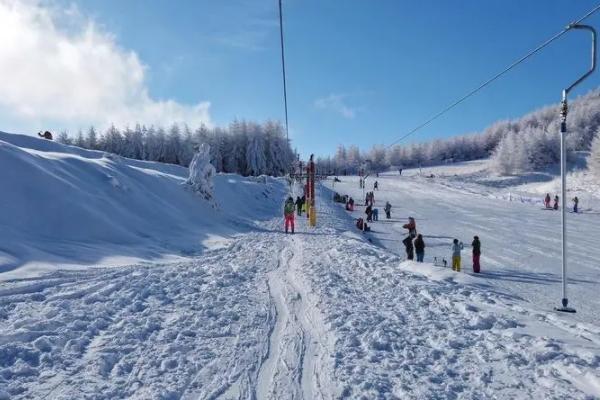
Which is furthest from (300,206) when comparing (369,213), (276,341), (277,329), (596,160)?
(596,160)

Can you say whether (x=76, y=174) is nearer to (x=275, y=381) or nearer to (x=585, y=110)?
(x=275, y=381)

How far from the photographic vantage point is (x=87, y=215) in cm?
1303

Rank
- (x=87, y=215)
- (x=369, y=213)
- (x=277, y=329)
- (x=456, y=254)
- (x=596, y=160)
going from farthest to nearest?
(x=596, y=160) < (x=369, y=213) < (x=456, y=254) < (x=87, y=215) < (x=277, y=329)

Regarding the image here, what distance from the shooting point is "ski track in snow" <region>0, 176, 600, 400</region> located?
444cm

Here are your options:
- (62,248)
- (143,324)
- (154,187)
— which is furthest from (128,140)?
(143,324)

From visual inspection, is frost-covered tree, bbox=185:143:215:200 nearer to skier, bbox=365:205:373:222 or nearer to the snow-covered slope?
the snow-covered slope

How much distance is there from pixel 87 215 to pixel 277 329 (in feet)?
31.1

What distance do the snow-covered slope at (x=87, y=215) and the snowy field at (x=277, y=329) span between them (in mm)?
149

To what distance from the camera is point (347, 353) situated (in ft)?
17.8

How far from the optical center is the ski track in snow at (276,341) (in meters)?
4.44

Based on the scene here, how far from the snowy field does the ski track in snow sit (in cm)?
3

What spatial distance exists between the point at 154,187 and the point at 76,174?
5.29 metres

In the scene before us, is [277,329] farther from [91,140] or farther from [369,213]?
[91,140]

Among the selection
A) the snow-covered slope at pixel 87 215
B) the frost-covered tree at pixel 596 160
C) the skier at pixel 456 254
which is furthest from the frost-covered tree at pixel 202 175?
the frost-covered tree at pixel 596 160
